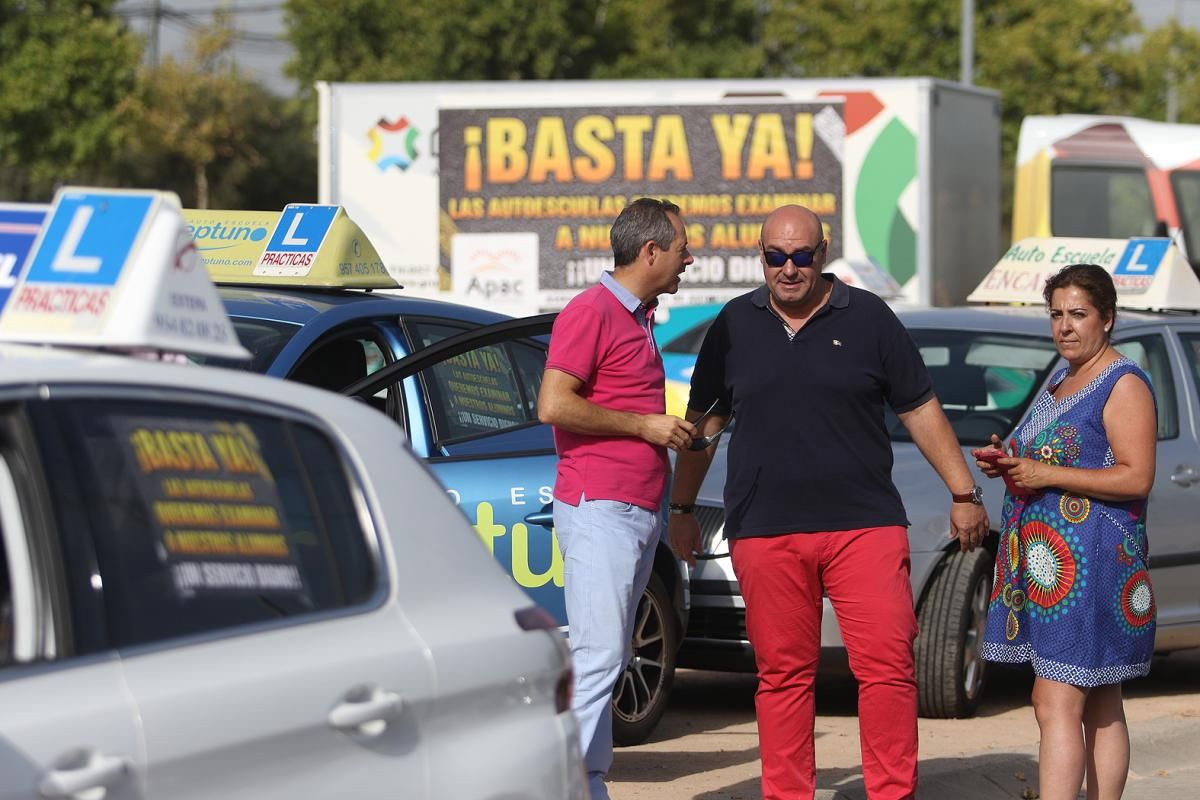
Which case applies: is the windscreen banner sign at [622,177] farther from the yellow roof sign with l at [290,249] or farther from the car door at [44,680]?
the car door at [44,680]

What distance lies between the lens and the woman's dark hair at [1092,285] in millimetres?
5133

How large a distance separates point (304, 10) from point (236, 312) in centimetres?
3459

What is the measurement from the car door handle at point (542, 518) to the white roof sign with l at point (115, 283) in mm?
2939

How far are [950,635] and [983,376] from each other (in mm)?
1295

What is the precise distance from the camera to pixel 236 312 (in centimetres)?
590

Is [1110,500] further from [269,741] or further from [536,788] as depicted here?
[269,741]

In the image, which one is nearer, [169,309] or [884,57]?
[169,309]

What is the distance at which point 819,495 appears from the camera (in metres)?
5.20

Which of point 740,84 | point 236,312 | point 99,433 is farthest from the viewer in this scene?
point 740,84

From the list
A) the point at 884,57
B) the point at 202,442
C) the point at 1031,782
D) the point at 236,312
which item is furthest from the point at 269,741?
the point at 884,57

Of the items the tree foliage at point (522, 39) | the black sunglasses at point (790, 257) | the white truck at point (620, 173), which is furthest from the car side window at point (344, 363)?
the tree foliage at point (522, 39)

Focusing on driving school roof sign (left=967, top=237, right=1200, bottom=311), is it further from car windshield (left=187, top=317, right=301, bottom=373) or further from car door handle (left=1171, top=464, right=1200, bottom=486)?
car windshield (left=187, top=317, right=301, bottom=373)

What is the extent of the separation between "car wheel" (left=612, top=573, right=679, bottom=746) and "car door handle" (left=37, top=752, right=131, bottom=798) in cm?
406

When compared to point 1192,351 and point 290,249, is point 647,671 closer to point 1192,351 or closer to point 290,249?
point 290,249
